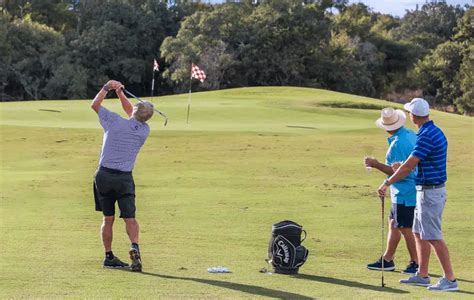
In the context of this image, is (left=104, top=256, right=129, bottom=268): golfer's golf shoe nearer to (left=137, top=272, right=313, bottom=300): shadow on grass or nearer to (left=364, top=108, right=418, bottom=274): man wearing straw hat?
(left=137, top=272, right=313, bottom=300): shadow on grass

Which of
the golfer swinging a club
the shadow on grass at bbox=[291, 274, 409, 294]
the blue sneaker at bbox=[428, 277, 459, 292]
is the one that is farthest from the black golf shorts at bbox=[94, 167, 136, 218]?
the blue sneaker at bbox=[428, 277, 459, 292]

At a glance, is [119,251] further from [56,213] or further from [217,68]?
[217,68]

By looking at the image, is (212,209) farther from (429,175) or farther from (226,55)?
(226,55)

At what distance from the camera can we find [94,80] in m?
83.0

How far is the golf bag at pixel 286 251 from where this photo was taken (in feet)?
32.5

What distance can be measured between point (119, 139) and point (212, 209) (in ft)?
19.2

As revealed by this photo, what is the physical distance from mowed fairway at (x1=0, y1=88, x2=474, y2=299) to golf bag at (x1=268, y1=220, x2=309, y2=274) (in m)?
0.23

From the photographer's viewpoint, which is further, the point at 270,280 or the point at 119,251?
the point at 119,251

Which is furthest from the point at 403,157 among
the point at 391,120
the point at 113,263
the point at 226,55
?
the point at 226,55

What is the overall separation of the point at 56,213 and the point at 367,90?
72813 mm

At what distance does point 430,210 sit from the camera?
8.97 m

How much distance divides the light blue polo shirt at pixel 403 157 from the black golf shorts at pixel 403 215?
7 centimetres

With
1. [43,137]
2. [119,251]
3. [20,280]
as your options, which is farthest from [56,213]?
[43,137]

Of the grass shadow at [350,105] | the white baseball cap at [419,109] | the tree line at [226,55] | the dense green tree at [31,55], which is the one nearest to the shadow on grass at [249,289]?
the white baseball cap at [419,109]
